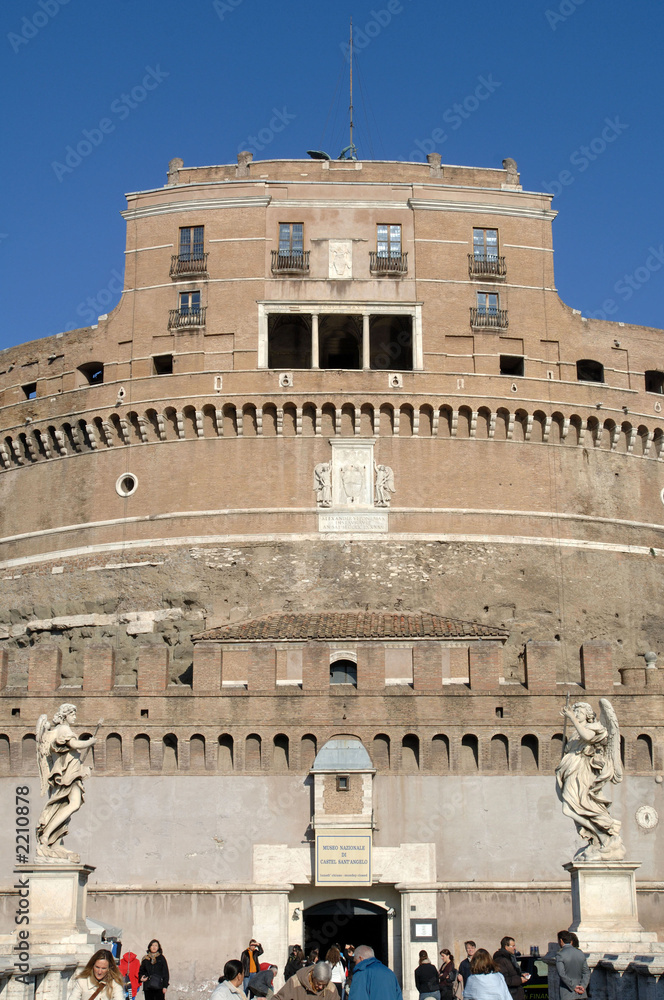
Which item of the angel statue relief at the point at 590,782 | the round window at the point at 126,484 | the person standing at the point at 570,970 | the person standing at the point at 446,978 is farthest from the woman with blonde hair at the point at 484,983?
the round window at the point at 126,484

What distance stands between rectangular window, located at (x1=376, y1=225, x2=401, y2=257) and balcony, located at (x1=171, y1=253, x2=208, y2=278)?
5129 mm

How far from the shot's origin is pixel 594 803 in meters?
19.1

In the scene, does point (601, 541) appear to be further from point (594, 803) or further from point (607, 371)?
point (594, 803)

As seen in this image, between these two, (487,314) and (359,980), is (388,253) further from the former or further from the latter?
(359,980)

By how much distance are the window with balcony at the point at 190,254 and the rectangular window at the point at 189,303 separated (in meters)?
0.62

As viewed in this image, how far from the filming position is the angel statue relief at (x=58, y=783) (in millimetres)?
19438

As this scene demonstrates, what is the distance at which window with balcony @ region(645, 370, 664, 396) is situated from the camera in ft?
134

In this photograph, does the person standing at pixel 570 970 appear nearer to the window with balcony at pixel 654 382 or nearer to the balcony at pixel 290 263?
the balcony at pixel 290 263

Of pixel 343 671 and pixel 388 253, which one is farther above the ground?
pixel 388 253

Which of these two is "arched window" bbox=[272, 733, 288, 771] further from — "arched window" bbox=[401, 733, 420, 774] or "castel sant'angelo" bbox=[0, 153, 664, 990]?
"arched window" bbox=[401, 733, 420, 774]

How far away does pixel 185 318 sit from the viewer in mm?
38406

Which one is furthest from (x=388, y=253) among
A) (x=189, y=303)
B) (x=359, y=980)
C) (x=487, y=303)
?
(x=359, y=980)

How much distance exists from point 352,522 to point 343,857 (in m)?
11.6

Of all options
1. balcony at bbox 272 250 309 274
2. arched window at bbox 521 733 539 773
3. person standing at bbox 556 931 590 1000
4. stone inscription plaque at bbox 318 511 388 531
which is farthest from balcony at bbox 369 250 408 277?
person standing at bbox 556 931 590 1000
